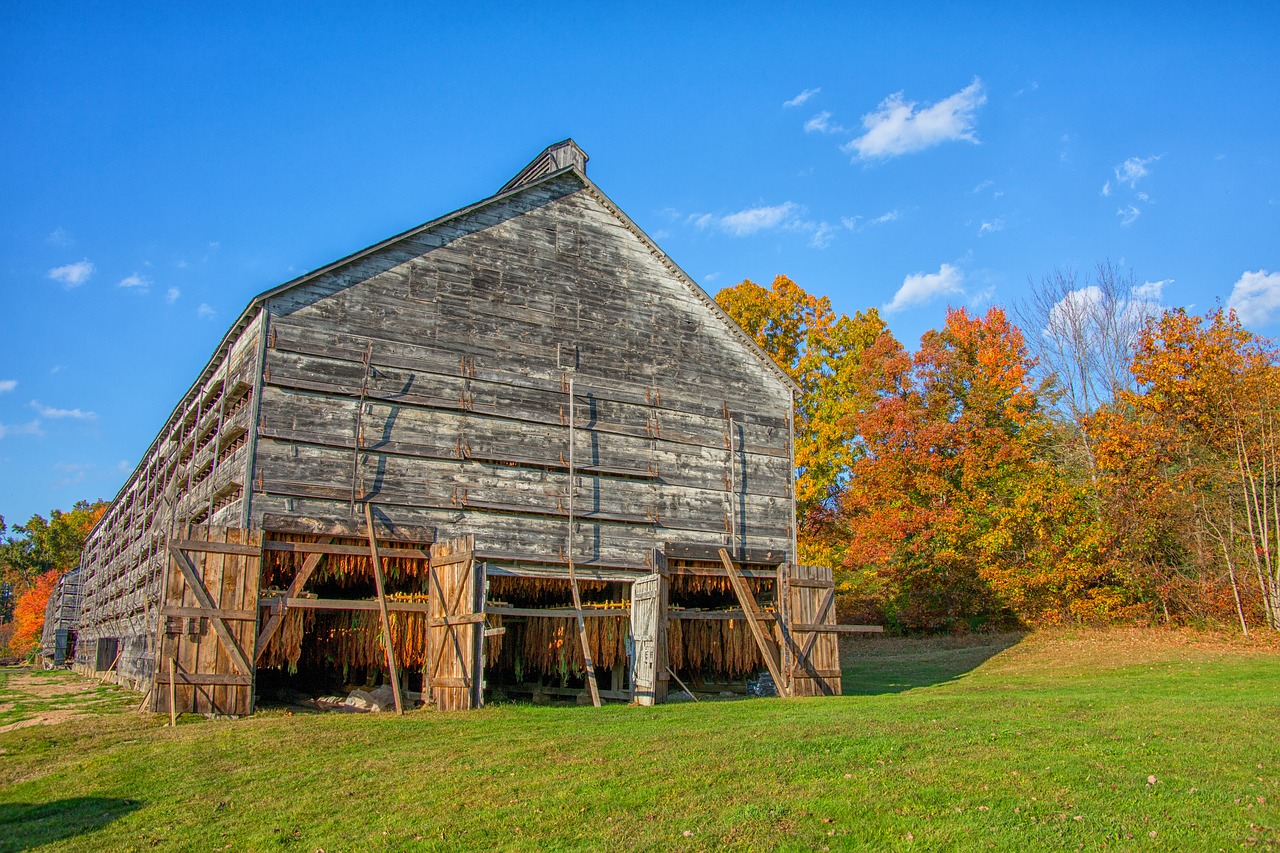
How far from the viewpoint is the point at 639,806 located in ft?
27.5

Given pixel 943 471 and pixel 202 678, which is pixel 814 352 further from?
pixel 202 678

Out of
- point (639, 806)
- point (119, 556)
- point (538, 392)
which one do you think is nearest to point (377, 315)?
point (538, 392)

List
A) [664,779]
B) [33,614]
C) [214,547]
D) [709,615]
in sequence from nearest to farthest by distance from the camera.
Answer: [664,779]
[214,547]
[709,615]
[33,614]

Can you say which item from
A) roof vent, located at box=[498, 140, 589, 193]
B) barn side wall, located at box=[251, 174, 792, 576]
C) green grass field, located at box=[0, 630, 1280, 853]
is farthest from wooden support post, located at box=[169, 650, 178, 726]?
roof vent, located at box=[498, 140, 589, 193]

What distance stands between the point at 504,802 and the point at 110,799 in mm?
3794

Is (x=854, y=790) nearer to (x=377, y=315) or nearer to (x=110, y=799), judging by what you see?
(x=110, y=799)

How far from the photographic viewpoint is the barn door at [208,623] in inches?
549

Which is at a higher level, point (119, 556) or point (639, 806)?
point (119, 556)

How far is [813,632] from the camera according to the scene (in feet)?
61.6

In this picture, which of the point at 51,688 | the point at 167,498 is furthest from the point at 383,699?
the point at 51,688

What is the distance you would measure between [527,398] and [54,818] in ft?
36.6

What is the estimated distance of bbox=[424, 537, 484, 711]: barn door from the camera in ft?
50.0

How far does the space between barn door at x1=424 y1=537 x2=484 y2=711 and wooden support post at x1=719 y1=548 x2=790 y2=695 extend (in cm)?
545

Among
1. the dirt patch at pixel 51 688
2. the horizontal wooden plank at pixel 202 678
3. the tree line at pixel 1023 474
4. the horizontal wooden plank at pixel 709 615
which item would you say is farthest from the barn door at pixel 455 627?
the tree line at pixel 1023 474
